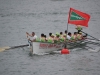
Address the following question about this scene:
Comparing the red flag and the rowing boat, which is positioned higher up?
the red flag

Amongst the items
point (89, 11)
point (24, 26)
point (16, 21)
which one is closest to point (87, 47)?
point (24, 26)

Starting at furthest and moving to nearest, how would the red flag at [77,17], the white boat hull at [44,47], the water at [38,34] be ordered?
1. the red flag at [77,17]
2. the white boat hull at [44,47]
3. the water at [38,34]

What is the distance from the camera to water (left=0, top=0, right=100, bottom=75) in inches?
1228

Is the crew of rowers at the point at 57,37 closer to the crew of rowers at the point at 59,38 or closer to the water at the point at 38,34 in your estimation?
the crew of rowers at the point at 59,38

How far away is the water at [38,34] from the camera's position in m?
31.2

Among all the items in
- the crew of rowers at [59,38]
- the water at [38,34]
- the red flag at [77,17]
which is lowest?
the water at [38,34]

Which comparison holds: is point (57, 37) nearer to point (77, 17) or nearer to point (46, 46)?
point (46, 46)

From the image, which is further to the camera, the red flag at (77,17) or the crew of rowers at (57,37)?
the red flag at (77,17)

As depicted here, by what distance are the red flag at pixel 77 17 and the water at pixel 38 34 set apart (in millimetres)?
3357

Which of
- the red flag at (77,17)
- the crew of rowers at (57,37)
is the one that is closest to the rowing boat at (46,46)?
the crew of rowers at (57,37)

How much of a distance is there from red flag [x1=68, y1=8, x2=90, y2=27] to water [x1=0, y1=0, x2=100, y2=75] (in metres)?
3.36

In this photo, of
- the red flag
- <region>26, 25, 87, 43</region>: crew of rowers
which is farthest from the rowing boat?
the red flag

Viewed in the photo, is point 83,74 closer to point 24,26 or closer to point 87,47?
point 87,47

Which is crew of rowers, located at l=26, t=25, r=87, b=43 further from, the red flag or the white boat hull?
the red flag
